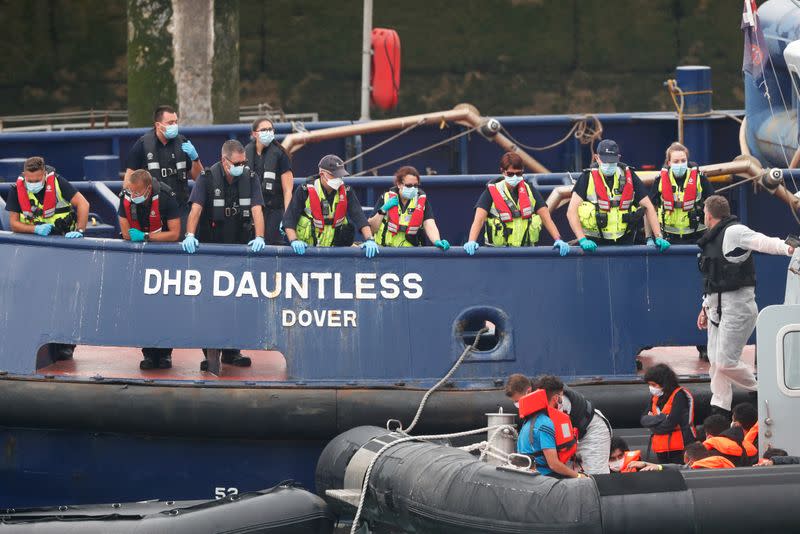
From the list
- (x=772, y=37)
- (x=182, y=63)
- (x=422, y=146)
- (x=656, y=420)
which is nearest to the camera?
(x=656, y=420)

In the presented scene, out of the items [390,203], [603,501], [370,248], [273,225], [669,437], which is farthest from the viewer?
[273,225]

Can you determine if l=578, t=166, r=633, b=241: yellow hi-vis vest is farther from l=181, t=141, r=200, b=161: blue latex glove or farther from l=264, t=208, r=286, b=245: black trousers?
l=181, t=141, r=200, b=161: blue latex glove

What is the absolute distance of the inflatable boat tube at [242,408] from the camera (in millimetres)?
9320

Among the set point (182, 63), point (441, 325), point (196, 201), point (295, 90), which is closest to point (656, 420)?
point (441, 325)

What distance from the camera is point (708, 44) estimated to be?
2208cm

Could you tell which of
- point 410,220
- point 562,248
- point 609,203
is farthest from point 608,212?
point 410,220

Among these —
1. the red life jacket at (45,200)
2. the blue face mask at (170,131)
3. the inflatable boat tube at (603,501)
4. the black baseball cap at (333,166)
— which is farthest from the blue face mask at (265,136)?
the inflatable boat tube at (603,501)

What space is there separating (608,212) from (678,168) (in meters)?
0.55

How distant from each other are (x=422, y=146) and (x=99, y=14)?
9.71 metres

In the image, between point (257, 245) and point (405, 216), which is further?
point (405, 216)

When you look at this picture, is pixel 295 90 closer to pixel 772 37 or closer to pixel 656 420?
pixel 772 37

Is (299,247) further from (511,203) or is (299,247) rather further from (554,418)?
(554,418)

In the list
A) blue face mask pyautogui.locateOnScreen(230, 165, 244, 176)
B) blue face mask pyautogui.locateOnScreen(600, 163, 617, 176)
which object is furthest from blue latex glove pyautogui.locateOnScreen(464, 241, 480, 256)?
blue face mask pyautogui.locateOnScreen(230, 165, 244, 176)

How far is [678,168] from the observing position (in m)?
10.1
